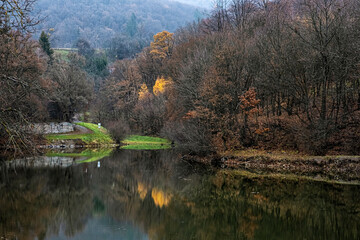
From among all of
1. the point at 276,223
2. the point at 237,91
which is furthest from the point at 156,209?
the point at 237,91

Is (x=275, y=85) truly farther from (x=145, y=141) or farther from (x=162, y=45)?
(x=162, y=45)

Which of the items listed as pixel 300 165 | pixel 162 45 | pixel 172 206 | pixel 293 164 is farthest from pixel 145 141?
pixel 172 206

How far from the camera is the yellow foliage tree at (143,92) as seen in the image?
5830 cm

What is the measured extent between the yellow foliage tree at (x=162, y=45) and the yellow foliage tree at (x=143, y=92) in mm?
7436

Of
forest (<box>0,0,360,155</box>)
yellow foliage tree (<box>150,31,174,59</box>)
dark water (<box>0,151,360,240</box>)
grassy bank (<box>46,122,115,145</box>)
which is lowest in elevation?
dark water (<box>0,151,360,240</box>)

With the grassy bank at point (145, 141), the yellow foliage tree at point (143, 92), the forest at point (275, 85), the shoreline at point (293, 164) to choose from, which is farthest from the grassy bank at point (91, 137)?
the shoreline at point (293, 164)

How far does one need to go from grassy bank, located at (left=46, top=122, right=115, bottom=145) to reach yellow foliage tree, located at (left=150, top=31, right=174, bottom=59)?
75.5ft

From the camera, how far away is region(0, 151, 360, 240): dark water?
38.6 feet

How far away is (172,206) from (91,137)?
34486mm

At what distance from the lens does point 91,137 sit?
1873 inches

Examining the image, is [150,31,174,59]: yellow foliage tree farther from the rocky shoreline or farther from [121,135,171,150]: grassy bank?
the rocky shoreline

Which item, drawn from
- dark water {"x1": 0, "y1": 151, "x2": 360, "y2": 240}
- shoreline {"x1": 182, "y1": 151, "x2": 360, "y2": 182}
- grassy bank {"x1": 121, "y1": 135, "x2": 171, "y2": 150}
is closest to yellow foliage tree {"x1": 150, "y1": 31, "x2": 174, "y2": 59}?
grassy bank {"x1": 121, "y1": 135, "x2": 171, "y2": 150}

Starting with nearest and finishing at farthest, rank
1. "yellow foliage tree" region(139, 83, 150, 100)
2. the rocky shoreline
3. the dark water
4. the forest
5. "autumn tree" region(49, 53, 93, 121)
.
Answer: the dark water < the rocky shoreline < the forest < "autumn tree" region(49, 53, 93, 121) < "yellow foliage tree" region(139, 83, 150, 100)

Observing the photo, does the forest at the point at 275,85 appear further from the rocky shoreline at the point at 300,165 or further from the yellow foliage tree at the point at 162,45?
the yellow foliage tree at the point at 162,45
